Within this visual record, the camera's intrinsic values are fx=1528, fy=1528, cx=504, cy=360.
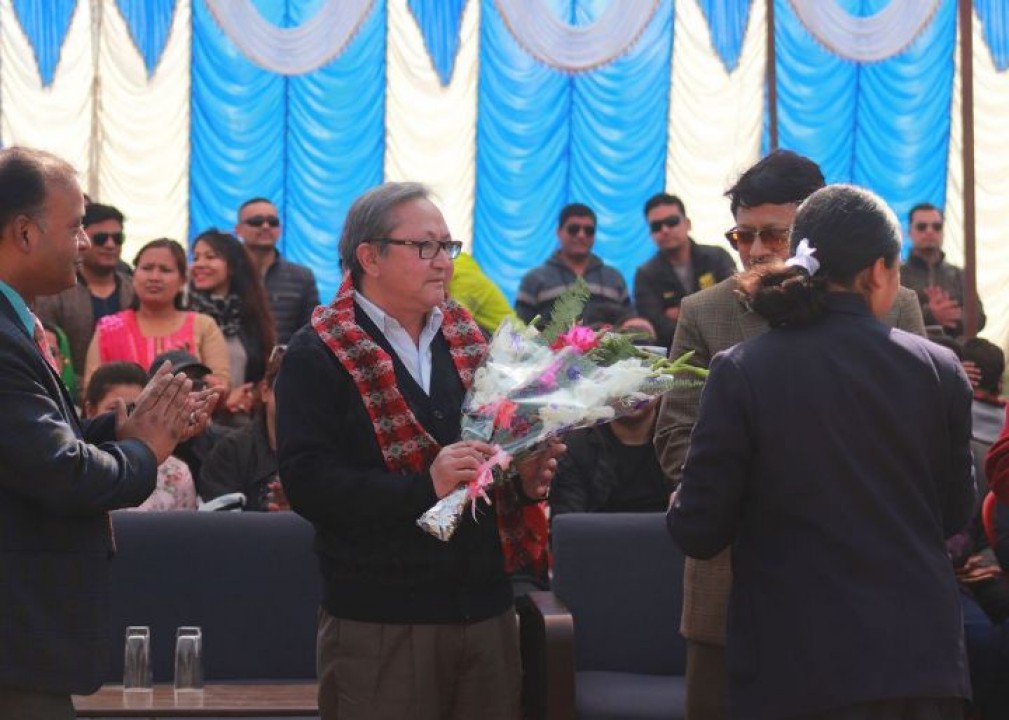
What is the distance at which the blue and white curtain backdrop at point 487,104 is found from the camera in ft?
34.9

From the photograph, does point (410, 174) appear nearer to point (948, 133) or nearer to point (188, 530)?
point (948, 133)

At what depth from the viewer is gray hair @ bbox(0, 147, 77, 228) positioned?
113 inches

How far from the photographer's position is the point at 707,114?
11.0 metres

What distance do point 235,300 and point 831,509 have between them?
15.5 feet

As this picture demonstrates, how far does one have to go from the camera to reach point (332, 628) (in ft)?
10.8

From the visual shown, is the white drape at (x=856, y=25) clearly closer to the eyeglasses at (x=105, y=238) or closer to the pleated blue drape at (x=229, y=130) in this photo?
the pleated blue drape at (x=229, y=130)

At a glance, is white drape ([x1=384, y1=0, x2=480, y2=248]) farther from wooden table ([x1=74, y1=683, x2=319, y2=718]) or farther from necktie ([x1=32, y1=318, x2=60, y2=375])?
necktie ([x1=32, y1=318, x2=60, y2=375])

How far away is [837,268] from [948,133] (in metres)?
9.11

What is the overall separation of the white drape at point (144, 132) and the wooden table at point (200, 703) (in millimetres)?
6639

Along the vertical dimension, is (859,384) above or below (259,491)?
above

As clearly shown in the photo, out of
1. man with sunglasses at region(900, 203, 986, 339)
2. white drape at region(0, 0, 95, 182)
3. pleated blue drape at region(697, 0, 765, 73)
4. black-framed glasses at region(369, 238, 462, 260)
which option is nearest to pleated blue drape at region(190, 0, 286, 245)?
white drape at region(0, 0, 95, 182)

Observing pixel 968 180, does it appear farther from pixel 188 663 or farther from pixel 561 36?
pixel 188 663

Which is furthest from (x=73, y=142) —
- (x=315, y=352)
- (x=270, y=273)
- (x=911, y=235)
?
(x=315, y=352)

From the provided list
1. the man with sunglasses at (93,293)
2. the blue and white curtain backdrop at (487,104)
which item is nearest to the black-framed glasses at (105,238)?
the man with sunglasses at (93,293)
